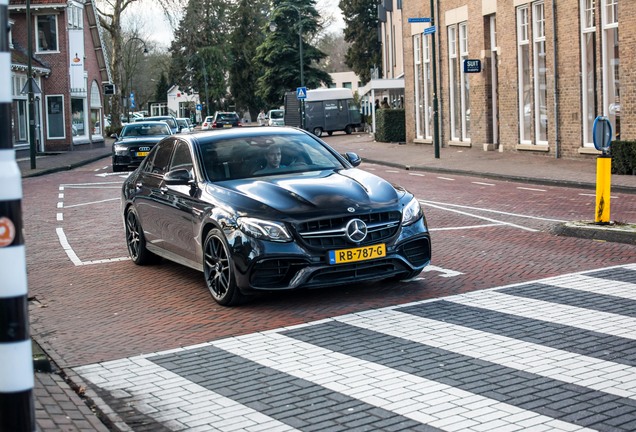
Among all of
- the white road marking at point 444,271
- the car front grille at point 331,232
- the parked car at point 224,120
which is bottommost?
the white road marking at point 444,271

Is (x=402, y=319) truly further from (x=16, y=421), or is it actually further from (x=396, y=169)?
(x=396, y=169)

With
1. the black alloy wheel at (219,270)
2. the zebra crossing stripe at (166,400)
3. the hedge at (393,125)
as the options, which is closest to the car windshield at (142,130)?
the hedge at (393,125)

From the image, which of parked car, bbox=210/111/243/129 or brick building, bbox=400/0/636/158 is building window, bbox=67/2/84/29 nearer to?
brick building, bbox=400/0/636/158

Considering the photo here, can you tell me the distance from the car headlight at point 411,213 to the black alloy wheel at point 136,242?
139 inches

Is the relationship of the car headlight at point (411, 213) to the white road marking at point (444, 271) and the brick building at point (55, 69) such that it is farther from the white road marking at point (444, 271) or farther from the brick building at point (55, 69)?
the brick building at point (55, 69)

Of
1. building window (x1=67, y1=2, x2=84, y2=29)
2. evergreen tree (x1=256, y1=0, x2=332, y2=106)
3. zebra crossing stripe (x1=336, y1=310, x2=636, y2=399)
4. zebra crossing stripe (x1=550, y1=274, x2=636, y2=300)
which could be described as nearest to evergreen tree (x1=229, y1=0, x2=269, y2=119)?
evergreen tree (x1=256, y1=0, x2=332, y2=106)

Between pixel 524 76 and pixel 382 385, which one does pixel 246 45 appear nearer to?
pixel 524 76

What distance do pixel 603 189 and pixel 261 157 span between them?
4.83 m

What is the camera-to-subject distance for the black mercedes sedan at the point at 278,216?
8250mm

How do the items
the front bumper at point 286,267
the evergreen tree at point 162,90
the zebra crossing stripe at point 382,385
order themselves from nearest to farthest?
the zebra crossing stripe at point 382,385 < the front bumper at point 286,267 < the evergreen tree at point 162,90

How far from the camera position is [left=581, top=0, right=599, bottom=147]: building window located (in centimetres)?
2562

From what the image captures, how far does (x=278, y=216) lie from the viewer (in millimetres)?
8250

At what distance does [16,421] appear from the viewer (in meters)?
3.66

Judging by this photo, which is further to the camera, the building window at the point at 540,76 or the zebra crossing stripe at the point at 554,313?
the building window at the point at 540,76
